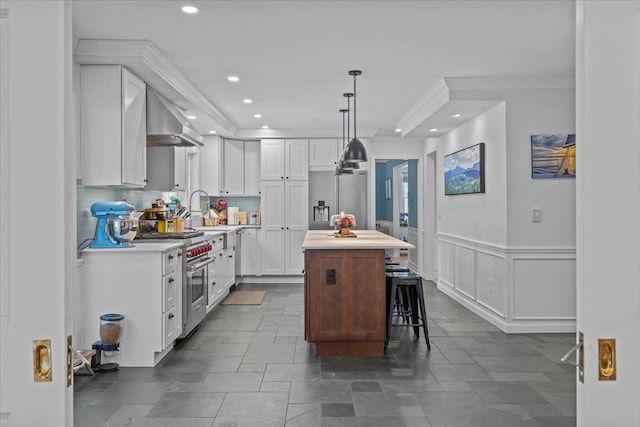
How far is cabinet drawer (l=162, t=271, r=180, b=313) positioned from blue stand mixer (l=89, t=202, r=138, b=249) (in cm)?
43

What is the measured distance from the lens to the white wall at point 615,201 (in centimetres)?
94

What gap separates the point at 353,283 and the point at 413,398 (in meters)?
1.16

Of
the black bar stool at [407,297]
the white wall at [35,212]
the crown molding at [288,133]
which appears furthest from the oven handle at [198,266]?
the white wall at [35,212]

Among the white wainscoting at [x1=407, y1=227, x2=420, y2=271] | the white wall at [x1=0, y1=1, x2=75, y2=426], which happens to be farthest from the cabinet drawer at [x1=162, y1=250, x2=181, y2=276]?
the white wainscoting at [x1=407, y1=227, x2=420, y2=271]

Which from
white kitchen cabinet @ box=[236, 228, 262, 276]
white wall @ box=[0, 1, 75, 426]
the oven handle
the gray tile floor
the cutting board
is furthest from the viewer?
the cutting board

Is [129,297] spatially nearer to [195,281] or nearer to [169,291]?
[169,291]

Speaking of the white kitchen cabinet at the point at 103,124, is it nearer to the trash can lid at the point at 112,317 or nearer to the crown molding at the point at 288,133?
the trash can lid at the point at 112,317

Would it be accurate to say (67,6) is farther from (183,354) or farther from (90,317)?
(183,354)

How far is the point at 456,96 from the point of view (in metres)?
4.81

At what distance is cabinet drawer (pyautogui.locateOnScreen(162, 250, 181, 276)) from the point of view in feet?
12.6

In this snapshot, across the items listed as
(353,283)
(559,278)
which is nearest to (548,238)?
(559,278)

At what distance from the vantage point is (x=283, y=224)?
25.7ft

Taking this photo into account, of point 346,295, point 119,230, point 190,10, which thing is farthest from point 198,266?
point 190,10

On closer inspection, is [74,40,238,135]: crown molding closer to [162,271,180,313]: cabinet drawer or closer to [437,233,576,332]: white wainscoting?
[162,271,180,313]: cabinet drawer
